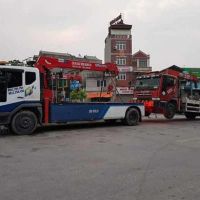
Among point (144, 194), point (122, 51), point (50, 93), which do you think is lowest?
point (144, 194)

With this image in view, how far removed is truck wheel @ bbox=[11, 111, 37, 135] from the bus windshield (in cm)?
918

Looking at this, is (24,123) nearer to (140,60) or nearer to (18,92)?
(18,92)

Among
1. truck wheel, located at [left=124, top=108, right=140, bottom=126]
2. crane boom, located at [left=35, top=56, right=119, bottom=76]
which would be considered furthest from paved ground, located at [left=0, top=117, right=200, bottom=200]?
truck wheel, located at [left=124, top=108, right=140, bottom=126]

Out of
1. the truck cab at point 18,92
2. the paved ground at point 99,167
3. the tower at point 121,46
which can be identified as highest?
the tower at point 121,46

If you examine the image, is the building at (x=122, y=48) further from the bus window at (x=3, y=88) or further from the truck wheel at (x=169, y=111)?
the bus window at (x=3, y=88)

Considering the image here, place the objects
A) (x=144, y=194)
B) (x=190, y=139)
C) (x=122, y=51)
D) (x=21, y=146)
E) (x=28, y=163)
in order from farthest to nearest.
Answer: (x=122, y=51)
(x=190, y=139)
(x=21, y=146)
(x=28, y=163)
(x=144, y=194)

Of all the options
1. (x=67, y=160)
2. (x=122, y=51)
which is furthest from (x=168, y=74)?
(x=122, y=51)

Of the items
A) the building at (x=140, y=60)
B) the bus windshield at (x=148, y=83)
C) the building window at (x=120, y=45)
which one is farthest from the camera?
the building at (x=140, y=60)

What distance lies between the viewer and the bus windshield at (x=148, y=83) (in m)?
22.6

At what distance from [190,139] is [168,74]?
9173 millimetres

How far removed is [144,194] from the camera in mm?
6727

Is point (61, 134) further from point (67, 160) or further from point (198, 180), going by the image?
point (198, 180)

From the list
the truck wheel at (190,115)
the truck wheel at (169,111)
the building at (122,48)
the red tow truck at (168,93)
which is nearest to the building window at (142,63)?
Answer: the building at (122,48)

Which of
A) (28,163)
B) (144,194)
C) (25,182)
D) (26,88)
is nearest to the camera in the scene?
(144,194)
